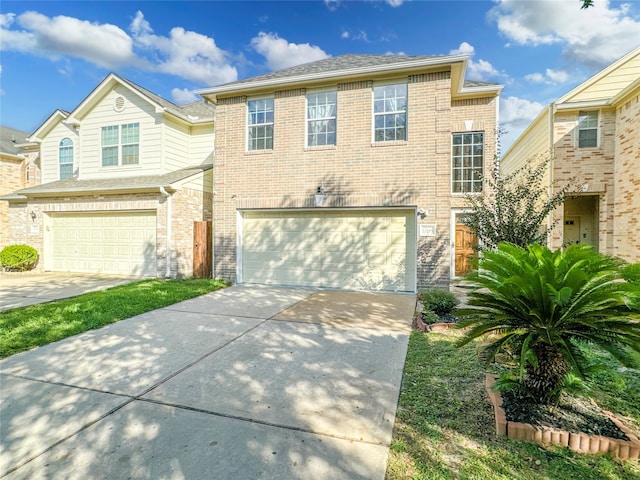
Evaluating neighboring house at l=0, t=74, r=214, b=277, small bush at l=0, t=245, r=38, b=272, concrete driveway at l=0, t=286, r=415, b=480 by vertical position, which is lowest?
concrete driveway at l=0, t=286, r=415, b=480

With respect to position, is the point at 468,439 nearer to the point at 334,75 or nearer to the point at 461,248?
the point at 334,75

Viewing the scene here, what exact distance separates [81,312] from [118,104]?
882cm

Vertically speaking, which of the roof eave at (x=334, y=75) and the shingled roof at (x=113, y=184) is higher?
the roof eave at (x=334, y=75)

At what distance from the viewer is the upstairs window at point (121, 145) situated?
11859 mm

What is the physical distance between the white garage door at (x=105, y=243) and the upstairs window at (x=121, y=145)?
201 cm

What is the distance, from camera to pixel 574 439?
7.94 feet

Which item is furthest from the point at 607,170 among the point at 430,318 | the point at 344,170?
the point at 430,318

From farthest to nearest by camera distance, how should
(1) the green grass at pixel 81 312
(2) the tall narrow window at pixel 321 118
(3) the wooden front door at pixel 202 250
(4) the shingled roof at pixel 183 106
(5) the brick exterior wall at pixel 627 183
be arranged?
(4) the shingled roof at pixel 183 106, (3) the wooden front door at pixel 202 250, (5) the brick exterior wall at pixel 627 183, (2) the tall narrow window at pixel 321 118, (1) the green grass at pixel 81 312

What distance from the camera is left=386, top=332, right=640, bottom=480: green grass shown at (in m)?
2.18

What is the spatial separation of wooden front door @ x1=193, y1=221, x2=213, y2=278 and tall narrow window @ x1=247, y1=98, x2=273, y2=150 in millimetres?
3189

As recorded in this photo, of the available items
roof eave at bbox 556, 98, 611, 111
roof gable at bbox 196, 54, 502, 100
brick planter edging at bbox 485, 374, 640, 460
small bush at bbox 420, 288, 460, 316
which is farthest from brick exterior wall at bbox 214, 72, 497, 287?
brick planter edging at bbox 485, 374, 640, 460

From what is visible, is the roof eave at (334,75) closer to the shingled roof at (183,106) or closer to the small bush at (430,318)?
the shingled roof at (183,106)

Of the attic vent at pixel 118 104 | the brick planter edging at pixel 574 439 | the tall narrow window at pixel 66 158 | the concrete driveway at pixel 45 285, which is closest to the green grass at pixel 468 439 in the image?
the brick planter edging at pixel 574 439

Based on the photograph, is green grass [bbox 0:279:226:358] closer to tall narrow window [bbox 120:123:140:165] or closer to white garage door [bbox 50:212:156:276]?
white garage door [bbox 50:212:156:276]
